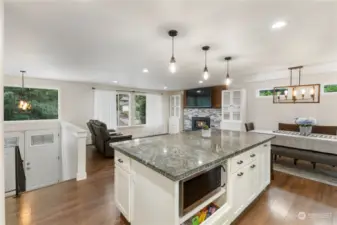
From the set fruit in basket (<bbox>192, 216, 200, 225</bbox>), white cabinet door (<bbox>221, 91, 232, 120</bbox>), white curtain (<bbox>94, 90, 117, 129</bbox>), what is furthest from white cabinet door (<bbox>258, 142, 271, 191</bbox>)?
white curtain (<bbox>94, 90, 117, 129</bbox>)

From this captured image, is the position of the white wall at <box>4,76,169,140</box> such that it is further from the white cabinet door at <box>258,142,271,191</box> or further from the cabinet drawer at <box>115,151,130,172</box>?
the white cabinet door at <box>258,142,271,191</box>

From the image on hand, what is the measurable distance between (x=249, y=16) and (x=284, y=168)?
354cm

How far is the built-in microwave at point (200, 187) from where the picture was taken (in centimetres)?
146

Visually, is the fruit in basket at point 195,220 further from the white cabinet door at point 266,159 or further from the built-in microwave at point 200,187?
the white cabinet door at point 266,159

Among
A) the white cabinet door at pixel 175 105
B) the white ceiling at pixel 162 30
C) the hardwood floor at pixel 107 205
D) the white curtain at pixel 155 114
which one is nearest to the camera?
the white ceiling at pixel 162 30

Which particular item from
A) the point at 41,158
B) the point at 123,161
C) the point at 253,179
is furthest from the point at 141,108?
the point at 253,179

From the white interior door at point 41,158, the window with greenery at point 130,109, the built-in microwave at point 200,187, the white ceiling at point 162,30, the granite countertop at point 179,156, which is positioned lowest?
the white interior door at point 41,158

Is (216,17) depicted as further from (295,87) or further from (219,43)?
(295,87)

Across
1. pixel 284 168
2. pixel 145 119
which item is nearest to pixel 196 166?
pixel 284 168

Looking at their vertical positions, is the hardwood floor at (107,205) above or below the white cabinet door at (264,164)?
below

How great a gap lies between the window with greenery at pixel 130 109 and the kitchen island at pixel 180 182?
5.66 m

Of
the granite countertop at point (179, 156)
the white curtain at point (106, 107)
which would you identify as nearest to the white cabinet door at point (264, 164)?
the granite countertop at point (179, 156)

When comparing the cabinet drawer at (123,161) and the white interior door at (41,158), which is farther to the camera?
the white interior door at (41,158)

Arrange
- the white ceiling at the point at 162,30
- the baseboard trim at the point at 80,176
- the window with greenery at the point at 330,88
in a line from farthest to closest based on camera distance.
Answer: the window with greenery at the point at 330,88 < the baseboard trim at the point at 80,176 < the white ceiling at the point at 162,30
